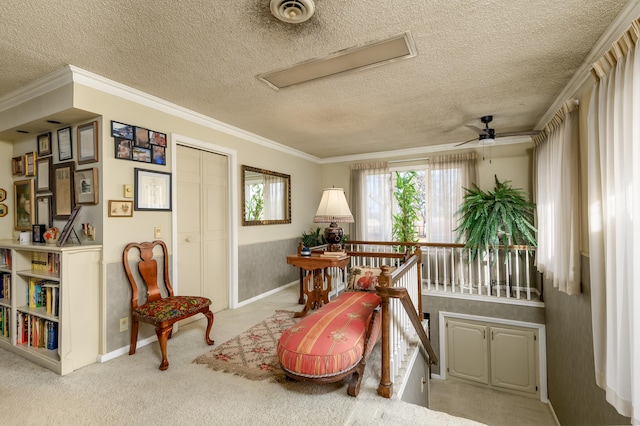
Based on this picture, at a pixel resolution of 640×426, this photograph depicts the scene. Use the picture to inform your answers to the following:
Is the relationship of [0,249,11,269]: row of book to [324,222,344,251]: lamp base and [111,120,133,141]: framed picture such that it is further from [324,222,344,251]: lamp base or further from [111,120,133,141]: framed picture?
[324,222,344,251]: lamp base

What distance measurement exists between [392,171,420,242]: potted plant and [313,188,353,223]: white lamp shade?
7.07ft

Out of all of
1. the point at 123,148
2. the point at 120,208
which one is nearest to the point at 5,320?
the point at 120,208

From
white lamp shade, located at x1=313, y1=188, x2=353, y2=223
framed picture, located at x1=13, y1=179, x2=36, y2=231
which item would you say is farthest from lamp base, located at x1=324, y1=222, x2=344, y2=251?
framed picture, located at x1=13, y1=179, x2=36, y2=231

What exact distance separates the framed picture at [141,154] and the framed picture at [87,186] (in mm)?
350

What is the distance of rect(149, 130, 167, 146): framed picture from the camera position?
3.00m

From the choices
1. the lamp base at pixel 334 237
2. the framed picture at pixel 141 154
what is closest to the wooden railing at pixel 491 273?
the lamp base at pixel 334 237

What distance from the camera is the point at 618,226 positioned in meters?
1.74

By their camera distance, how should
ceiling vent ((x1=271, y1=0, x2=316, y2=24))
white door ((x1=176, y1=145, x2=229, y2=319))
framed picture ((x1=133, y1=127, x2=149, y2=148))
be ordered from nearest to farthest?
ceiling vent ((x1=271, y1=0, x2=316, y2=24)) → framed picture ((x1=133, y1=127, x2=149, y2=148)) → white door ((x1=176, y1=145, x2=229, y2=319))

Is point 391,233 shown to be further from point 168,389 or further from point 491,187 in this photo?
point 168,389

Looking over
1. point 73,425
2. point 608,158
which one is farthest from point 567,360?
point 73,425

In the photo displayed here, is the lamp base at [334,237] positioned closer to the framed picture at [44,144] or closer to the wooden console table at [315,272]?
the wooden console table at [315,272]

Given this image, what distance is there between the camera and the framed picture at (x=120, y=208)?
267cm

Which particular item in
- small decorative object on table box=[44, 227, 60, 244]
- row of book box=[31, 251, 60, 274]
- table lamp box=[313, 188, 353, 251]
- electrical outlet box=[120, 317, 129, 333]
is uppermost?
table lamp box=[313, 188, 353, 251]

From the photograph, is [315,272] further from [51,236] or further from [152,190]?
[51,236]
